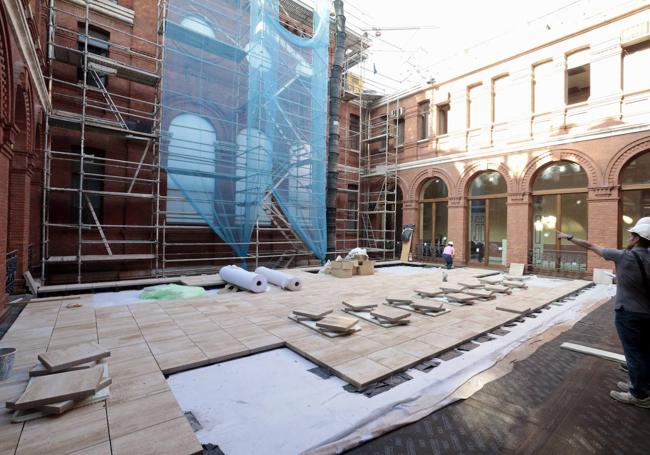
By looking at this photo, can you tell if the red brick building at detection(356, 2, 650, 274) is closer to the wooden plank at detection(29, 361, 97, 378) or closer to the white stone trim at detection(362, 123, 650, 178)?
the white stone trim at detection(362, 123, 650, 178)

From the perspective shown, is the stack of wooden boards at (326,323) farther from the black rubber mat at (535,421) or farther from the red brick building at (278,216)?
the red brick building at (278,216)

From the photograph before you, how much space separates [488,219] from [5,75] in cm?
1442

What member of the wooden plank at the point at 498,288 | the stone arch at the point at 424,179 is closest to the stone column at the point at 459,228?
the stone arch at the point at 424,179

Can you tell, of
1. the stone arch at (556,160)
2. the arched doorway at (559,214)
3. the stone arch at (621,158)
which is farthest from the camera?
the arched doorway at (559,214)

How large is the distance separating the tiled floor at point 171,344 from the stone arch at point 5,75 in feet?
10.1

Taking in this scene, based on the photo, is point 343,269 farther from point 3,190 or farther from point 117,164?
point 117,164

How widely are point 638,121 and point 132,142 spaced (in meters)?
15.2

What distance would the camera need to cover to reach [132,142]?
34.1 feet

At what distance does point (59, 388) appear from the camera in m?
2.64

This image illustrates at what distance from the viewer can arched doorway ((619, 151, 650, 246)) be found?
985cm

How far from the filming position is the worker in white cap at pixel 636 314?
9.76 feet

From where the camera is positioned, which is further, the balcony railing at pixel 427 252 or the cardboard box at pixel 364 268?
the balcony railing at pixel 427 252

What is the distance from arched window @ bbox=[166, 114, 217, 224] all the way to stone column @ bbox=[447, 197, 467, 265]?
975 centimetres

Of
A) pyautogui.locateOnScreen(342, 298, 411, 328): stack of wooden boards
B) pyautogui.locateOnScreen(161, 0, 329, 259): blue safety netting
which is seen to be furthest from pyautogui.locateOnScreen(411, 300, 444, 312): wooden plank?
pyautogui.locateOnScreen(161, 0, 329, 259): blue safety netting
